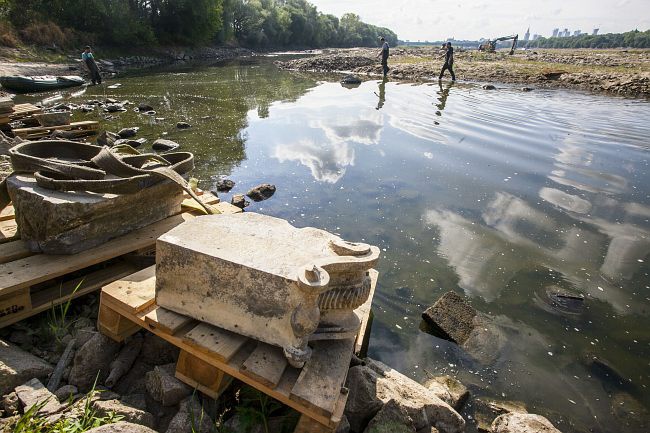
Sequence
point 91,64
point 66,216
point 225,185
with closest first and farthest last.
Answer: point 66,216 → point 225,185 → point 91,64

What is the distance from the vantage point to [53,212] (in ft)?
9.16

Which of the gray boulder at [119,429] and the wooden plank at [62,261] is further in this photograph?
the wooden plank at [62,261]

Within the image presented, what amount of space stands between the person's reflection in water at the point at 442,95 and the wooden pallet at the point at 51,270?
441 inches

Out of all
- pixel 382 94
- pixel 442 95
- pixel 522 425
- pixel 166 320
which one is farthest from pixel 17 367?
pixel 442 95

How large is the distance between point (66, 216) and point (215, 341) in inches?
67.2

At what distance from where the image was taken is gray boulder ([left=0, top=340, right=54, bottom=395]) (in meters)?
2.11

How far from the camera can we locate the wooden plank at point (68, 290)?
261 cm

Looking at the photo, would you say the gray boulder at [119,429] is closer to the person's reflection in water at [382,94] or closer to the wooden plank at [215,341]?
the wooden plank at [215,341]

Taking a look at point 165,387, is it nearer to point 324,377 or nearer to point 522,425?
point 324,377

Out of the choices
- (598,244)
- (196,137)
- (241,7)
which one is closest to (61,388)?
(598,244)

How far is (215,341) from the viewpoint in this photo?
220 cm

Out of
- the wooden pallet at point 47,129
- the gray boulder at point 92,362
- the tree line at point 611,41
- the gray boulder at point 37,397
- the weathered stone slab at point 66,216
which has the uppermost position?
the tree line at point 611,41

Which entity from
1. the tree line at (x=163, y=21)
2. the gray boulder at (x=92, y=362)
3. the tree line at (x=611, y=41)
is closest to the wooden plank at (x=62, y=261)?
the gray boulder at (x=92, y=362)

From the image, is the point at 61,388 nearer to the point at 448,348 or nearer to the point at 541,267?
the point at 448,348
